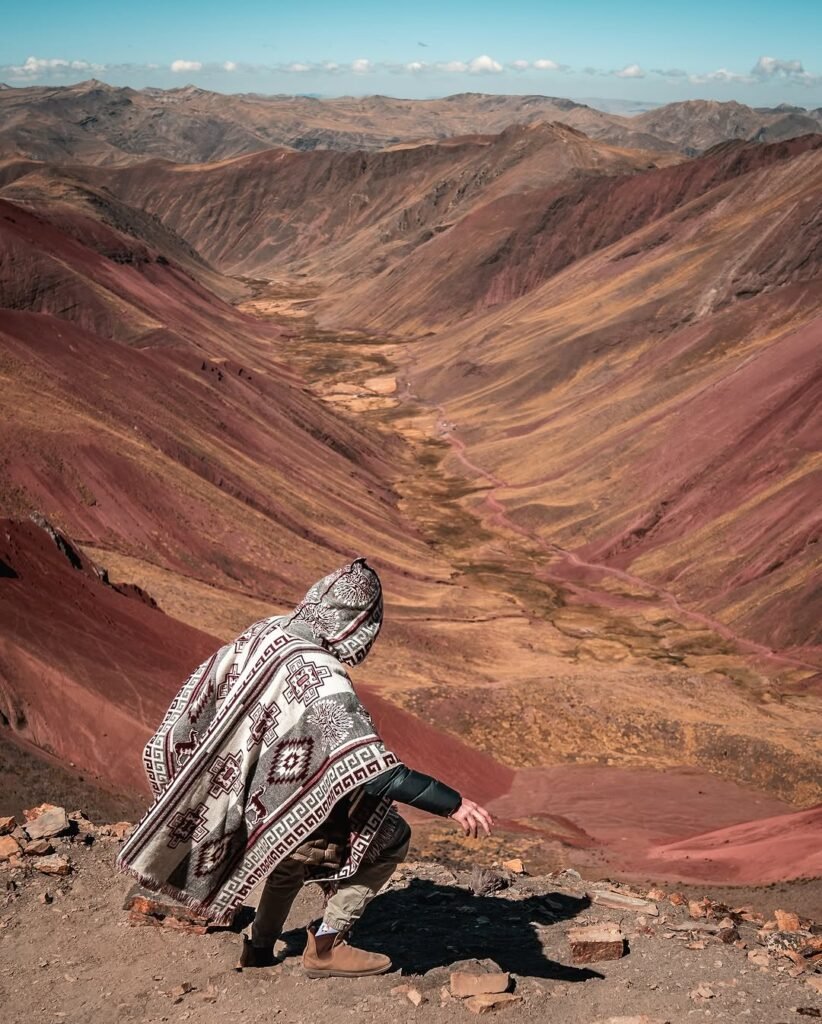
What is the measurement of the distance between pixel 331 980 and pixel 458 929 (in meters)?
1.66

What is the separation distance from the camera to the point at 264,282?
142 metres

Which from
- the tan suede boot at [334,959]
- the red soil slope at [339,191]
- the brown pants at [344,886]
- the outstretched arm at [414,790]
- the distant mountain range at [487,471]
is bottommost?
the distant mountain range at [487,471]

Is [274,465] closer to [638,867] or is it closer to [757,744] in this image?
[757,744]

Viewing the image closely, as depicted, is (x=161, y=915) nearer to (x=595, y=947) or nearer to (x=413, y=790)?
(x=413, y=790)

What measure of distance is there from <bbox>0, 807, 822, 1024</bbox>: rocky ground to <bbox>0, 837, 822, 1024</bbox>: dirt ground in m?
0.01

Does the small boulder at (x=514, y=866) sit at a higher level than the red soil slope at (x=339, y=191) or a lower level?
lower

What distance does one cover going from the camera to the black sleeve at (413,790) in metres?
5.43

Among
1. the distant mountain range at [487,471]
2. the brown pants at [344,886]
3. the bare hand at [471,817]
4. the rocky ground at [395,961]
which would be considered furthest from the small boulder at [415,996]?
the distant mountain range at [487,471]

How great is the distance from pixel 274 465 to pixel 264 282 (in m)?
104

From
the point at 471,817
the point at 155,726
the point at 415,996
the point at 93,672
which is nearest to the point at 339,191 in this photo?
the point at 93,672

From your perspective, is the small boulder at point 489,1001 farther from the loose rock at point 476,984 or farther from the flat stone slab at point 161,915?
the flat stone slab at point 161,915

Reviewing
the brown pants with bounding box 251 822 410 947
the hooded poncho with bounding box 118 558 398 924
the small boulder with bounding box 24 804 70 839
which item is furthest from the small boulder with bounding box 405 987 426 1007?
the small boulder with bounding box 24 804 70 839

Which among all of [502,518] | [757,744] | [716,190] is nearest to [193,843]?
[757,744]

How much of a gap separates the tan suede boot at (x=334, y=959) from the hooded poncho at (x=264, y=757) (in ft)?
1.53
